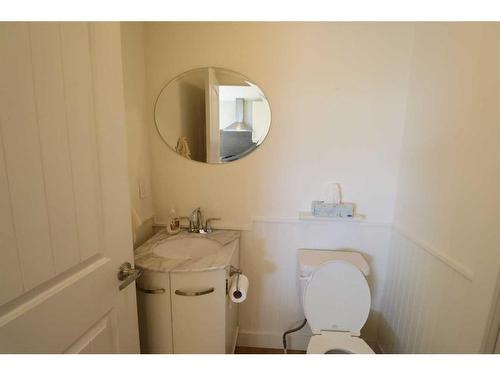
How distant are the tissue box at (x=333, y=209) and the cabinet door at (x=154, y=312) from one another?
963 mm

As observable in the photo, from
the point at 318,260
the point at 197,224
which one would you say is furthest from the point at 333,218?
the point at 197,224

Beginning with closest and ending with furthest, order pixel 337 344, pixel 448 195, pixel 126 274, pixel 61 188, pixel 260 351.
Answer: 1. pixel 61 188
2. pixel 126 274
3. pixel 448 195
4. pixel 337 344
5. pixel 260 351

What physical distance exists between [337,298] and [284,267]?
0.41 m

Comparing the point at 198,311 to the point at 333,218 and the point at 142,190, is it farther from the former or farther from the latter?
the point at 333,218

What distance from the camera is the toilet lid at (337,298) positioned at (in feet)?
4.10

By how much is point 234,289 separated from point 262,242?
441mm

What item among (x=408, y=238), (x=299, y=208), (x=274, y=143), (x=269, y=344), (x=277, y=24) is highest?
(x=277, y=24)

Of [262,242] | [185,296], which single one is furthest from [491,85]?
[185,296]

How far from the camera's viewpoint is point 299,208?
151 cm

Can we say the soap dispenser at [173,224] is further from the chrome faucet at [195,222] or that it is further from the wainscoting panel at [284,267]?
the wainscoting panel at [284,267]

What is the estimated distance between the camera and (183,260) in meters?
1.14

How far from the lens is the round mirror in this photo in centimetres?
141

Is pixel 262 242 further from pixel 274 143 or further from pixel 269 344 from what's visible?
pixel 269 344

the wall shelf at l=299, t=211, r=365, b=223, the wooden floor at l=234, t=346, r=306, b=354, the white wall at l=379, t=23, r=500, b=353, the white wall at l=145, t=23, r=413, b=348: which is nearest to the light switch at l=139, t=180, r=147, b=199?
the white wall at l=145, t=23, r=413, b=348
